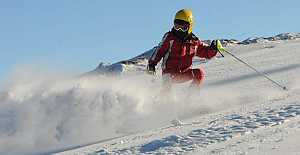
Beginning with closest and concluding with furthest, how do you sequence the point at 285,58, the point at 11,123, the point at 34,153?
the point at 34,153, the point at 11,123, the point at 285,58

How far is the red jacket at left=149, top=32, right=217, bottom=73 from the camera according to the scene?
34.9ft

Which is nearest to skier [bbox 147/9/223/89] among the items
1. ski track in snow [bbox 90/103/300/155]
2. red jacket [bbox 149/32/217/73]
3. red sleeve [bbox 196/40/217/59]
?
red jacket [bbox 149/32/217/73]

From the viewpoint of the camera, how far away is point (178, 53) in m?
10.7

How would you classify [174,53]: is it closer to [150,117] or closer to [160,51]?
[160,51]

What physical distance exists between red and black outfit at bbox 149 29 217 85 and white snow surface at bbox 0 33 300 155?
0.27 metres

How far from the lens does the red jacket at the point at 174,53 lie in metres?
10.6

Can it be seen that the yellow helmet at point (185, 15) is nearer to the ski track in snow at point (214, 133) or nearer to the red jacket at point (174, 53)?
the red jacket at point (174, 53)

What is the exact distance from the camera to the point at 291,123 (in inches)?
298

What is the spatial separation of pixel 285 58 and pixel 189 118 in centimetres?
966

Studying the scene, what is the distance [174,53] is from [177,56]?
0.06 meters

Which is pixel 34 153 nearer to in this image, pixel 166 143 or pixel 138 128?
pixel 138 128

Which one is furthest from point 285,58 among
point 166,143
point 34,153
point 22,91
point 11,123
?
point 166,143

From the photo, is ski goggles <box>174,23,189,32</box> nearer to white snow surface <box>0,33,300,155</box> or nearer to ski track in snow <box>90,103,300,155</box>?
white snow surface <box>0,33,300,155</box>

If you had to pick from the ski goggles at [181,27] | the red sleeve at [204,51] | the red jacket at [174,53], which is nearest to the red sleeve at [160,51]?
the red jacket at [174,53]
